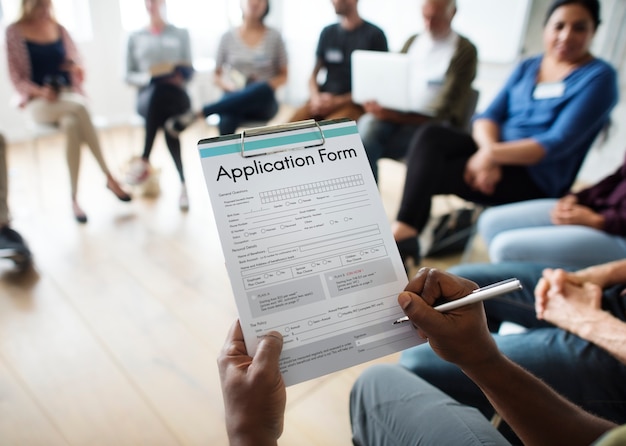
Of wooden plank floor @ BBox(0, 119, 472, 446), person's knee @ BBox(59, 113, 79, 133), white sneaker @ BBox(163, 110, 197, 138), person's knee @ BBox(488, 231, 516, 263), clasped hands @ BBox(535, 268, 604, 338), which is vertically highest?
person's knee @ BBox(59, 113, 79, 133)

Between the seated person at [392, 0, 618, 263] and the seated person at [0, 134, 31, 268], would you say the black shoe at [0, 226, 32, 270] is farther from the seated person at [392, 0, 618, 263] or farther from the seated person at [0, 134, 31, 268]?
the seated person at [392, 0, 618, 263]

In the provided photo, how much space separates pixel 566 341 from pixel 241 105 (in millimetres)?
2167

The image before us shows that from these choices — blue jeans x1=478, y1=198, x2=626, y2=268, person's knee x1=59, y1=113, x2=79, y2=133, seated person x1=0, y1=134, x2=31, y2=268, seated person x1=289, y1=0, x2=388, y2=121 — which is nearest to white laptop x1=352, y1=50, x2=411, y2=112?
seated person x1=289, y1=0, x2=388, y2=121

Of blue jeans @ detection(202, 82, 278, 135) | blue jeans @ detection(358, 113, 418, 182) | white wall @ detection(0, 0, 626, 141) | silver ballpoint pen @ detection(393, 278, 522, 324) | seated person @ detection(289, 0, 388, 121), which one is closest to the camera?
silver ballpoint pen @ detection(393, 278, 522, 324)

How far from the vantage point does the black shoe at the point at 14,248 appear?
195 cm

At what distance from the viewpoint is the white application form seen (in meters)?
0.60

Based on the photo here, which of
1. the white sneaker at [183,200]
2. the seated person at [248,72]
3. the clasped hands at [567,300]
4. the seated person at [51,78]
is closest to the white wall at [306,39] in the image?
the seated person at [51,78]

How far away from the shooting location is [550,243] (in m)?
1.38

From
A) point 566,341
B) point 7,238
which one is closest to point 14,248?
point 7,238

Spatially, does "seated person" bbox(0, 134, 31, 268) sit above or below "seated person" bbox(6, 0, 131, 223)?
below

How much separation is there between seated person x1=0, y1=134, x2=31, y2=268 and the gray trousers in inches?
71.0

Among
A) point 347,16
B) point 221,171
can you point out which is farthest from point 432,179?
point 221,171

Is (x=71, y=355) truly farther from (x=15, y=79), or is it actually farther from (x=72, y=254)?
(x=15, y=79)

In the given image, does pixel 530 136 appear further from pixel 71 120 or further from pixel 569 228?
pixel 71 120
